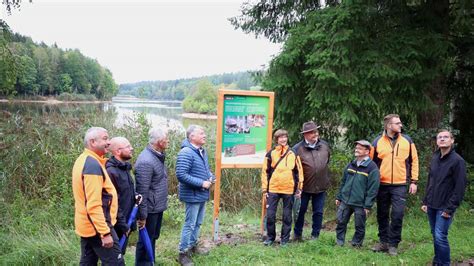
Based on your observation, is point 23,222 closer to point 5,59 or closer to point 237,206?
point 5,59

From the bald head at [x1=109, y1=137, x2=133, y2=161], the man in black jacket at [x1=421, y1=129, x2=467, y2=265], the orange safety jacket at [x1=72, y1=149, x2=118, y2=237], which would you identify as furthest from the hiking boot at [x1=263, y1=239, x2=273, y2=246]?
the orange safety jacket at [x1=72, y1=149, x2=118, y2=237]

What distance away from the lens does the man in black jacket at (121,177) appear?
143 inches


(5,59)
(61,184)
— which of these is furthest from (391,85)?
(5,59)

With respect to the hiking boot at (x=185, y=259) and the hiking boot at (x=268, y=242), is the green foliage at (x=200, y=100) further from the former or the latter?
the hiking boot at (x=185, y=259)

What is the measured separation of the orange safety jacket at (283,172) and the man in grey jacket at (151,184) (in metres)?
1.54

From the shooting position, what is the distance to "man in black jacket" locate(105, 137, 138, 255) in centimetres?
364

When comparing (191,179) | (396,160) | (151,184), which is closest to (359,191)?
(396,160)

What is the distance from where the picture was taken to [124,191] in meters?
3.74

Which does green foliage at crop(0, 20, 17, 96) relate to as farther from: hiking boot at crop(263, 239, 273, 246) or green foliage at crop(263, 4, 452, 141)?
hiking boot at crop(263, 239, 273, 246)

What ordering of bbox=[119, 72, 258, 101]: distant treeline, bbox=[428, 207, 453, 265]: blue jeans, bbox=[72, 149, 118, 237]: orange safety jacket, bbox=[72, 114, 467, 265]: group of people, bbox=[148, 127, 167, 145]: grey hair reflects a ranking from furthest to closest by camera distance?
1. bbox=[119, 72, 258, 101]: distant treeline
2. bbox=[428, 207, 453, 265]: blue jeans
3. bbox=[148, 127, 167, 145]: grey hair
4. bbox=[72, 114, 467, 265]: group of people
5. bbox=[72, 149, 118, 237]: orange safety jacket

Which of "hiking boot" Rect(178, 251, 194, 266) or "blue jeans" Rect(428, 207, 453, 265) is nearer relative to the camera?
"blue jeans" Rect(428, 207, 453, 265)

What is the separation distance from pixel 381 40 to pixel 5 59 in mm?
6195

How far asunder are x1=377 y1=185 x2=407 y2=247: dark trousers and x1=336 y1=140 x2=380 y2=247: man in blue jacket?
0.22 m

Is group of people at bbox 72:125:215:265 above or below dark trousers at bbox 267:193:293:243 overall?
above
